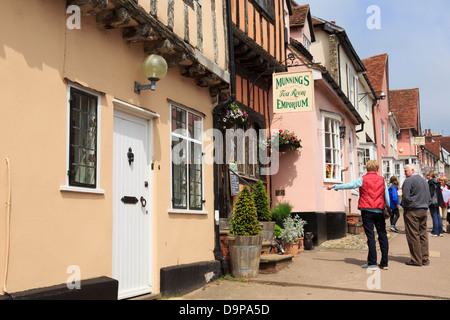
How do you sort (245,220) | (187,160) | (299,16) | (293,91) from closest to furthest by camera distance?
(187,160) → (245,220) → (293,91) → (299,16)

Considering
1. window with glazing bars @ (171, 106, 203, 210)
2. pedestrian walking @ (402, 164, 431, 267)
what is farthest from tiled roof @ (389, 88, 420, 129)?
window with glazing bars @ (171, 106, 203, 210)

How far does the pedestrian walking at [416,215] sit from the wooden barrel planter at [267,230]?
9.27 feet

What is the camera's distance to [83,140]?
17.3 ft

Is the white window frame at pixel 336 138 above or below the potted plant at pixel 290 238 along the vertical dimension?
above

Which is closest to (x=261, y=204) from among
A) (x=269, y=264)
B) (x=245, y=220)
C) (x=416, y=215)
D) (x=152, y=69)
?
(x=269, y=264)

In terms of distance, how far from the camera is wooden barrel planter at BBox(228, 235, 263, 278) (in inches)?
313

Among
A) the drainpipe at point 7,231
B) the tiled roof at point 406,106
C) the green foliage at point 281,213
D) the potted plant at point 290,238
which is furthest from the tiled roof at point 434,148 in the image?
the drainpipe at point 7,231

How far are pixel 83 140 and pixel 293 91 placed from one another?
601 centimetres

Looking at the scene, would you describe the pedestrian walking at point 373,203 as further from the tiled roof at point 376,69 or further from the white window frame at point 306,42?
the tiled roof at point 376,69

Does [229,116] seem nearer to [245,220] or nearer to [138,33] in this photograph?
[245,220]

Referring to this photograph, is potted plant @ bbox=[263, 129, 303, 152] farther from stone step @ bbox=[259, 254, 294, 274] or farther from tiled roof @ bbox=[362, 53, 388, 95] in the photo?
tiled roof @ bbox=[362, 53, 388, 95]

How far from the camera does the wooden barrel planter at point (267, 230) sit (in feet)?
33.9
